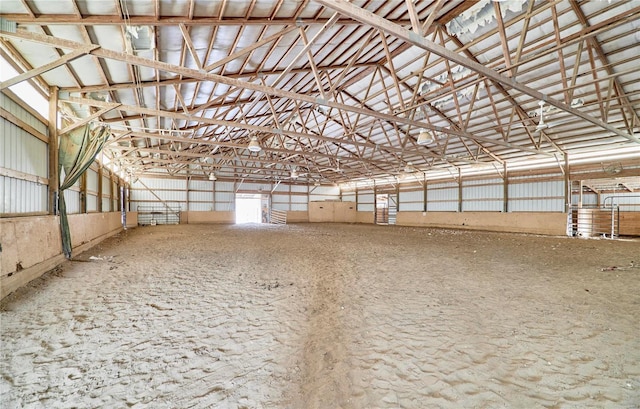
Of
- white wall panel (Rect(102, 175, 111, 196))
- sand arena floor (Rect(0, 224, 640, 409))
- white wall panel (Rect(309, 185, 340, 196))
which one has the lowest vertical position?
sand arena floor (Rect(0, 224, 640, 409))

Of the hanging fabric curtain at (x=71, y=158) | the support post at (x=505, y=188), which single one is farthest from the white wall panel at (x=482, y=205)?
the hanging fabric curtain at (x=71, y=158)

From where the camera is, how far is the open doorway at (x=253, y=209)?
25.0 metres

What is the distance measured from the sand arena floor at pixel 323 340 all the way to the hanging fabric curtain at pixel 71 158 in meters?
1.25

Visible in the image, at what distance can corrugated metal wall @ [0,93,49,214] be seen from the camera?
15.0ft

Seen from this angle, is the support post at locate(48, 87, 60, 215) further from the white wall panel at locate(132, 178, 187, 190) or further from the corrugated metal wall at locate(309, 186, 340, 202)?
the corrugated metal wall at locate(309, 186, 340, 202)

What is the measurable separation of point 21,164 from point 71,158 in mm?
1626

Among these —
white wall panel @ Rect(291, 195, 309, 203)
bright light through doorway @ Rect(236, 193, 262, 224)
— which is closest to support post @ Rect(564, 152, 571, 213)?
white wall panel @ Rect(291, 195, 309, 203)

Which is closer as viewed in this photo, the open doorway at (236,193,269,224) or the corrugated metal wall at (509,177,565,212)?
the corrugated metal wall at (509,177,565,212)

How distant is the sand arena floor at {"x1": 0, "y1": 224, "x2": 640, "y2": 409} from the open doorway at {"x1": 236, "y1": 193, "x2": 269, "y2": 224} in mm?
19552

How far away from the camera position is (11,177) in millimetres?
4711

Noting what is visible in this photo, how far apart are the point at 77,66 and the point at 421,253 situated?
9493 millimetres

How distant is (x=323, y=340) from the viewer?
2.91 metres

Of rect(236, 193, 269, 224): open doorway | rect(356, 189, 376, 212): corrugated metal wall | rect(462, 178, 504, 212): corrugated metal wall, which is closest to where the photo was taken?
rect(462, 178, 504, 212): corrugated metal wall

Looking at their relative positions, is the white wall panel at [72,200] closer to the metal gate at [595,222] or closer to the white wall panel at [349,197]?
the metal gate at [595,222]
